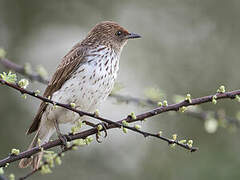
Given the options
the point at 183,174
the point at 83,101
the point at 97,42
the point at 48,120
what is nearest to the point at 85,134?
the point at 83,101

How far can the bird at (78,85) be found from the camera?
4.83m

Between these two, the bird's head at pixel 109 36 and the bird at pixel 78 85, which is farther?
the bird's head at pixel 109 36

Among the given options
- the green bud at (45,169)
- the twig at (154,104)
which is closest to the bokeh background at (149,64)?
the twig at (154,104)

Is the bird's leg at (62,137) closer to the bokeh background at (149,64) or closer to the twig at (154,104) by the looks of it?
the twig at (154,104)

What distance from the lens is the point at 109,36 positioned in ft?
19.0

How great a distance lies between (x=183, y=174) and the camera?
27.0ft

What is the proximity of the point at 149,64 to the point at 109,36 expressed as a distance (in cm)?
583

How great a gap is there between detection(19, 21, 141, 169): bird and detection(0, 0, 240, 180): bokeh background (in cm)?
347

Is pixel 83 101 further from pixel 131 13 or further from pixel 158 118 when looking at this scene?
pixel 131 13

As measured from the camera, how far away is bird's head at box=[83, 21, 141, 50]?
5.65 m

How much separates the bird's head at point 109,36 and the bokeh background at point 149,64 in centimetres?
314

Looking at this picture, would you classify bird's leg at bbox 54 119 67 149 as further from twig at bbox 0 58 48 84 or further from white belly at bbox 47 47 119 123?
twig at bbox 0 58 48 84

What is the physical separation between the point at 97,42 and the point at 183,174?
3.72 m

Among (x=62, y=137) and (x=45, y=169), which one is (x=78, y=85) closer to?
(x=62, y=137)
